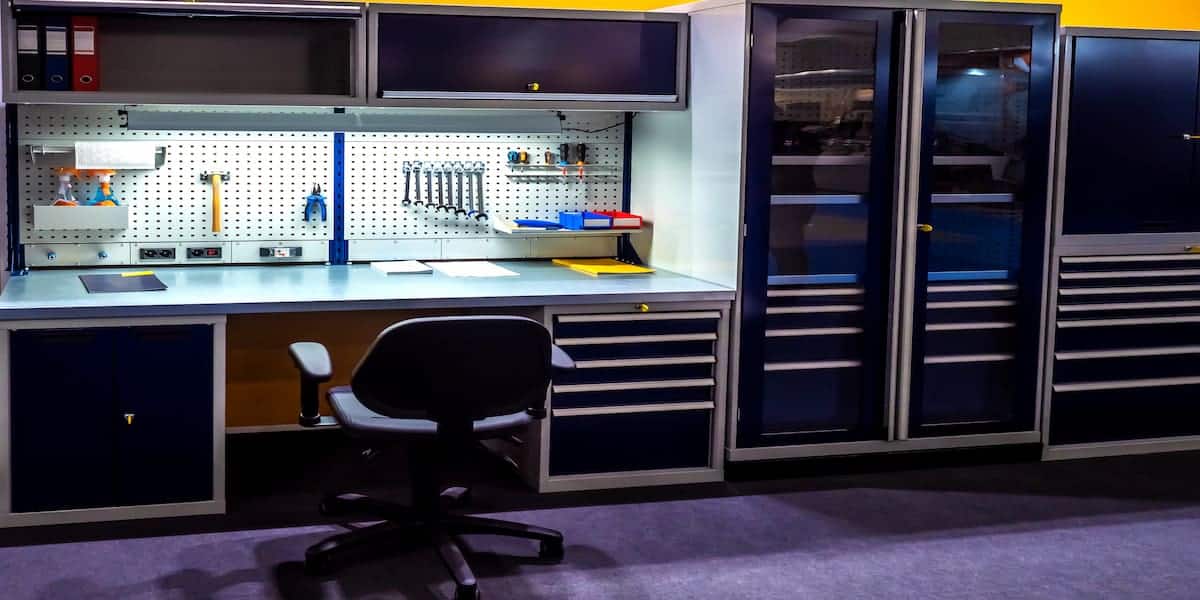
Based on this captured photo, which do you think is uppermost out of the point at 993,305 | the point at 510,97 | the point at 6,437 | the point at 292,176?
the point at 510,97

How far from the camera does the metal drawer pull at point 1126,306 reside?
4570 mm

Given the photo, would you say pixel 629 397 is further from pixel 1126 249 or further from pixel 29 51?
pixel 29 51

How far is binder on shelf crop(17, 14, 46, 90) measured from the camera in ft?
12.5

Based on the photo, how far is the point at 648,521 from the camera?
383cm

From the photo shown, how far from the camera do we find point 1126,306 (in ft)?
15.2

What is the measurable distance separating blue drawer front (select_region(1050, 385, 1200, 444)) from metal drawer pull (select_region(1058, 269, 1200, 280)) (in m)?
0.41

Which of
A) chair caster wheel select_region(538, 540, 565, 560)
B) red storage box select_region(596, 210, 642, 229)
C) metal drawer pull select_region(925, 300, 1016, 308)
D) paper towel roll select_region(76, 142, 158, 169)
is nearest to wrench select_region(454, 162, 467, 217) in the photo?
red storage box select_region(596, 210, 642, 229)

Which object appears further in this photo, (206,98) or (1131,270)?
(1131,270)

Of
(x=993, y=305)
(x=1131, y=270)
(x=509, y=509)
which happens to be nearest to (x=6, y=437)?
(x=509, y=509)

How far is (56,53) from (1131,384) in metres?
3.78

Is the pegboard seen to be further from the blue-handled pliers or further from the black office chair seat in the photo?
the black office chair seat

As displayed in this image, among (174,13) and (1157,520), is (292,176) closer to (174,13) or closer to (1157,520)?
(174,13)

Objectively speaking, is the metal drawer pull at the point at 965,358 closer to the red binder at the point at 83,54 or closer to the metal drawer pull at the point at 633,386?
the metal drawer pull at the point at 633,386

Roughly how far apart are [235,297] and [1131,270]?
10.2 ft
